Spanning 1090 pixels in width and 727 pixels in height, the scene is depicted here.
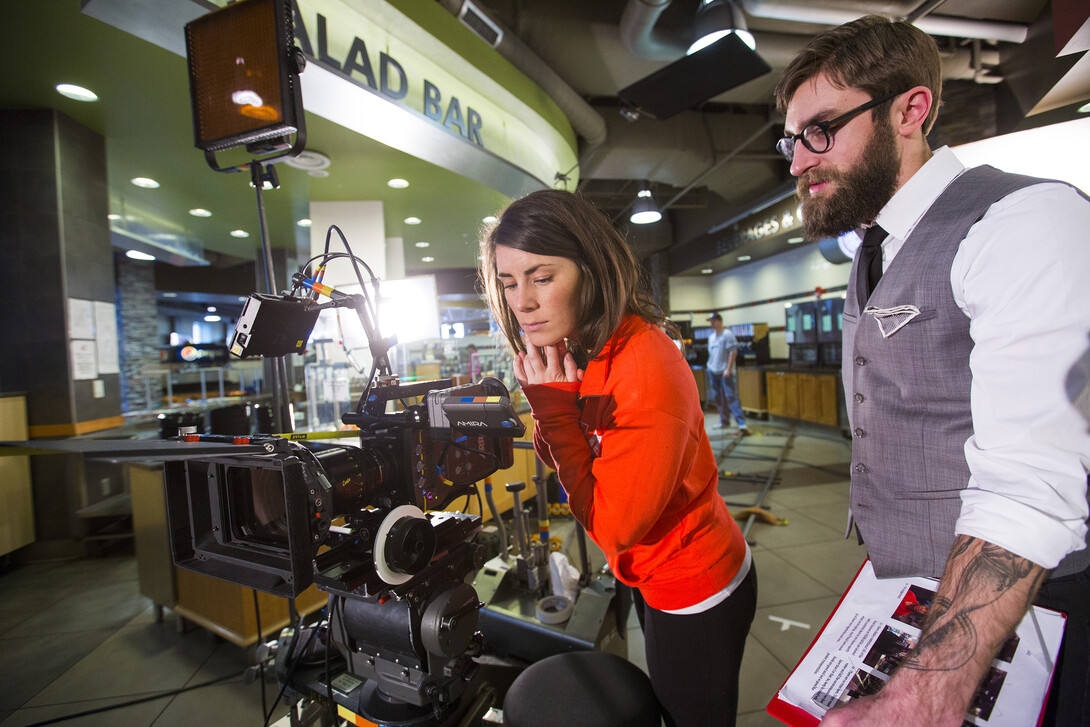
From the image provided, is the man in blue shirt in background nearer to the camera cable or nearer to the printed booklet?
the camera cable

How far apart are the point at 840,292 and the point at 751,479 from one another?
4843 mm

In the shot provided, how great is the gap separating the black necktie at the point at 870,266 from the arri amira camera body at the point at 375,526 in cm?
69

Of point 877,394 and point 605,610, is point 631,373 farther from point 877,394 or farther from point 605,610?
point 605,610

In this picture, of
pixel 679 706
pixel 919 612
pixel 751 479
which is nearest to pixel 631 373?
pixel 919 612

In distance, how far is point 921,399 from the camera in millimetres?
710

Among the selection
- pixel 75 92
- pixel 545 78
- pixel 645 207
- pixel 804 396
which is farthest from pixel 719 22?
pixel 804 396

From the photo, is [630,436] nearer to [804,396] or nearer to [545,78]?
[545,78]

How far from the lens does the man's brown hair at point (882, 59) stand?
2.57 ft

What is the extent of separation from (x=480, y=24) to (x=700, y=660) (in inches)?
158

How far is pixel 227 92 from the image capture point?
4.17ft

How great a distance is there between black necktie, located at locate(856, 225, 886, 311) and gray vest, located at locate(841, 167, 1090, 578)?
4.6 inches

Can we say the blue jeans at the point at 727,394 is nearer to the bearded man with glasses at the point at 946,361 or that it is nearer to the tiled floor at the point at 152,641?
the tiled floor at the point at 152,641

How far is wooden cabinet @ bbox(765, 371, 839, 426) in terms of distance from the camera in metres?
6.54

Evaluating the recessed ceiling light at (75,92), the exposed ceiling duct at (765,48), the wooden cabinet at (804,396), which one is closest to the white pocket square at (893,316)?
the exposed ceiling duct at (765,48)
